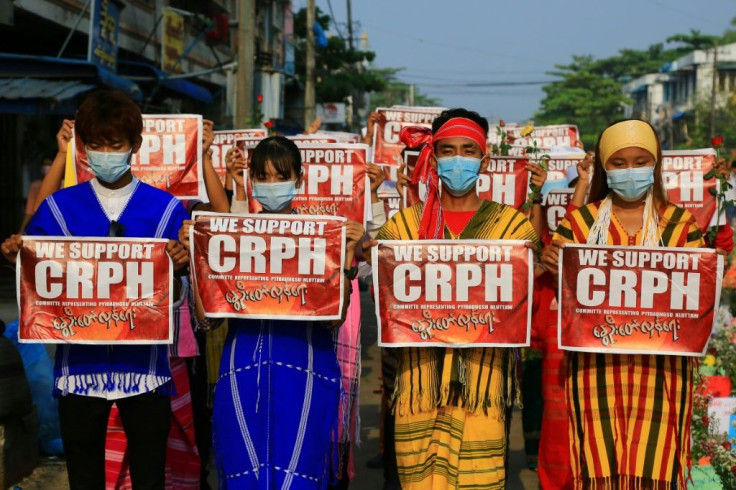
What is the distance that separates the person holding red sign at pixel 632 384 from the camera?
4309mm

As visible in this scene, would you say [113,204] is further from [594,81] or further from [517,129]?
[594,81]

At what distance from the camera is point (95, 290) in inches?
172

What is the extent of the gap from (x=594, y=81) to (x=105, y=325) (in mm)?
93908

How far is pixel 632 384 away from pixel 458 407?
0.70 meters

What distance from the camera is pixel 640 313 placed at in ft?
14.0

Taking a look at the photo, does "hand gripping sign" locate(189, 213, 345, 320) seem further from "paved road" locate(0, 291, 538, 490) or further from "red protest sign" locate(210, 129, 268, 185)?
"red protest sign" locate(210, 129, 268, 185)

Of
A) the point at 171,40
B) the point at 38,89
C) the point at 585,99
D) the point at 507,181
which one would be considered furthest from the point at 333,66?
the point at 585,99

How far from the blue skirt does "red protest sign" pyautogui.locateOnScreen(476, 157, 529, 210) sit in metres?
2.95

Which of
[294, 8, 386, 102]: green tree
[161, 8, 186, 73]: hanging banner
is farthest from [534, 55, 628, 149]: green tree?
[161, 8, 186, 73]: hanging banner

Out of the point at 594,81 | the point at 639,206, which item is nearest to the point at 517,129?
the point at 639,206

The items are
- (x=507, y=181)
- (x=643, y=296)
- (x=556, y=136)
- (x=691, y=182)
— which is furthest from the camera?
(x=556, y=136)

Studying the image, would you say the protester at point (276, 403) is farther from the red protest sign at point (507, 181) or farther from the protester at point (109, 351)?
the red protest sign at point (507, 181)

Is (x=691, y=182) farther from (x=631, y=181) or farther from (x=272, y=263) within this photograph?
(x=272, y=263)

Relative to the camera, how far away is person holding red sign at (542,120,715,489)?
4309 mm
